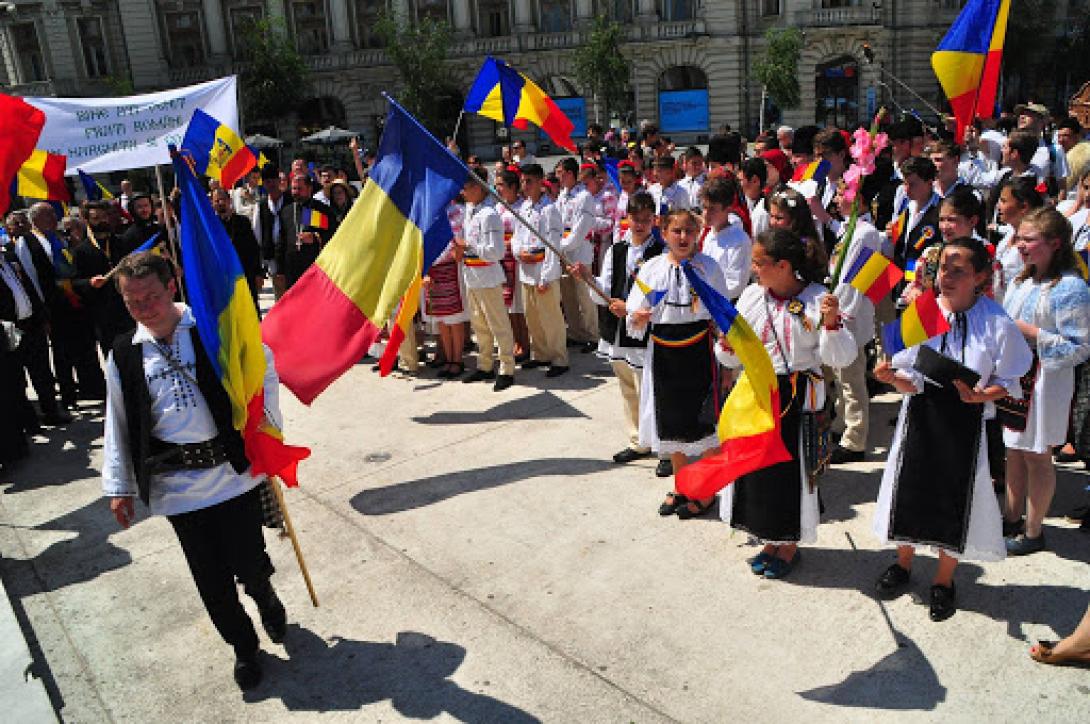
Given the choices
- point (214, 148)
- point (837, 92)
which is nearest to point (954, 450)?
point (214, 148)

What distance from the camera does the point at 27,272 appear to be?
8258 mm

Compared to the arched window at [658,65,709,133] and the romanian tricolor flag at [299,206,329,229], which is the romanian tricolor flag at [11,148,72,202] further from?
the arched window at [658,65,709,133]

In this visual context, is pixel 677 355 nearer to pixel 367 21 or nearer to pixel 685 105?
pixel 685 105

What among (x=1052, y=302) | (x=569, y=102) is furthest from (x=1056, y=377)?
(x=569, y=102)

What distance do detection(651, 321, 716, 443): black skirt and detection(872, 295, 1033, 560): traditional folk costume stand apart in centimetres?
143

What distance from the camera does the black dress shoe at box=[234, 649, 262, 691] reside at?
165 inches

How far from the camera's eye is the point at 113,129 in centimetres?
879

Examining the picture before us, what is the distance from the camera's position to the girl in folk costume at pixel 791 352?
437 cm

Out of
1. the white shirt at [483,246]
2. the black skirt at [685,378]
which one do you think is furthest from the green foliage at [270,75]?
the black skirt at [685,378]

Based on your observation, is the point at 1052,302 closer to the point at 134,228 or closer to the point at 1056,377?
the point at 1056,377

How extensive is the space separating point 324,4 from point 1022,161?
4596 centimetres

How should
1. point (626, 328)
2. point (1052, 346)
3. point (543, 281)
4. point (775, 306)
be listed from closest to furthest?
point (1052, 346) < point (775, 306) < point (626, 328) < point (543, 281)

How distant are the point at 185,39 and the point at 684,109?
1069 inches

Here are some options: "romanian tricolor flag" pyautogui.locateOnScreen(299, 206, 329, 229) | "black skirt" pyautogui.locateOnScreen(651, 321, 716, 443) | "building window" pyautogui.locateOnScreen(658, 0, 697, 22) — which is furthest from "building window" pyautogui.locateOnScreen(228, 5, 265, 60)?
"black skirt" pyautogui.locateOnScreen(651, 321, 716, 443)
